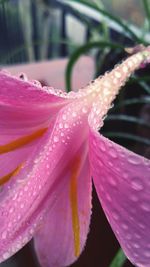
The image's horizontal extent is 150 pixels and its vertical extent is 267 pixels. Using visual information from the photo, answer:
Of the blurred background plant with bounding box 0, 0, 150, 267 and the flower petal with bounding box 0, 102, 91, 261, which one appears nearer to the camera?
the flower petal with bounding box 0, 102, 91, 261

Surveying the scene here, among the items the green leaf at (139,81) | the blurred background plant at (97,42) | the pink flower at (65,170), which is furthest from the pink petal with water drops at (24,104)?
the green leaf at (139,81)

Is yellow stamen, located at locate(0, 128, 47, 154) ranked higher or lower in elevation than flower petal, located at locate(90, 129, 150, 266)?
higher

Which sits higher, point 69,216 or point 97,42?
point 97,42

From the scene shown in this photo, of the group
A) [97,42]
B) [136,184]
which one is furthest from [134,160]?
[97,42]

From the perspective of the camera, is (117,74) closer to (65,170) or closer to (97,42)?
(65,170)

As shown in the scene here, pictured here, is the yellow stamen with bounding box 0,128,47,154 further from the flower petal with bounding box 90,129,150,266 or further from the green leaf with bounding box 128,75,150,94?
the green leaf with bounding box 128,75,150,94

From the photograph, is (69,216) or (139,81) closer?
(69,216)

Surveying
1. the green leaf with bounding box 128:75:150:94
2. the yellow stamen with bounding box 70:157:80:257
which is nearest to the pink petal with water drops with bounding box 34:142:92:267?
the yellow stamen with bounding box 70:157:80:257
